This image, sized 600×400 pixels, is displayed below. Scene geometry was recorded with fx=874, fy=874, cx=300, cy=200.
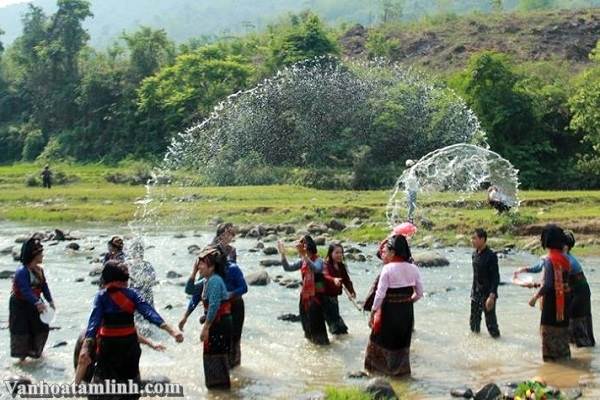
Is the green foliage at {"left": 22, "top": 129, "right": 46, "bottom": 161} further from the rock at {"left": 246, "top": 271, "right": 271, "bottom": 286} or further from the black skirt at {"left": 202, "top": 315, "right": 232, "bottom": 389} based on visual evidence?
the black skirt at {"left": 202, "top": 315, "right": 232, "bottom": 389}

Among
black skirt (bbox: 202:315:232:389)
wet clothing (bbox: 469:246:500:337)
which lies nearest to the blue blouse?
black skirt (bbox: 202:315:232:389)

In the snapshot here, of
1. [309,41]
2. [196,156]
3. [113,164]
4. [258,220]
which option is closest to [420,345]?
[258,220]

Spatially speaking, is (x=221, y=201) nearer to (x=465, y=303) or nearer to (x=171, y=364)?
(x=465, y=303)

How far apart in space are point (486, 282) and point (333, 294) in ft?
8.43

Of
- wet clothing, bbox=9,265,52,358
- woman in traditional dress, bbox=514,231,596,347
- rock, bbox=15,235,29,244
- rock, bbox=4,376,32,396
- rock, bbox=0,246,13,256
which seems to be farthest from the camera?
rock, bbox=15,235,29,244

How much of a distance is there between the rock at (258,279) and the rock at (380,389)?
1048 centimetres

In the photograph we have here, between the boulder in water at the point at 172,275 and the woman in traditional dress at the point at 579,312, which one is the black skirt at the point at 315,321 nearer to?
the woman in traditional dress at the point at 579,312

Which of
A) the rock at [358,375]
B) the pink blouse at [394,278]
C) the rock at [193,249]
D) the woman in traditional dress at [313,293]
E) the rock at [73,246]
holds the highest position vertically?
the pink blouse at [394,278]

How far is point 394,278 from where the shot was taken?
11.9 metres

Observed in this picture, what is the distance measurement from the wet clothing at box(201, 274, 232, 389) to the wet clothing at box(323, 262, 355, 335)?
3300 mm

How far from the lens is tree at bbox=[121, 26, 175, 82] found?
8644cm

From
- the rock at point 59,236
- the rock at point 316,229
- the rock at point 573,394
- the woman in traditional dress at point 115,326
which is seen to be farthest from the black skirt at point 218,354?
the rock at point 59,236

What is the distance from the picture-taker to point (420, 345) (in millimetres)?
14727

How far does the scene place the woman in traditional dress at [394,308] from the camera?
11.9 m
